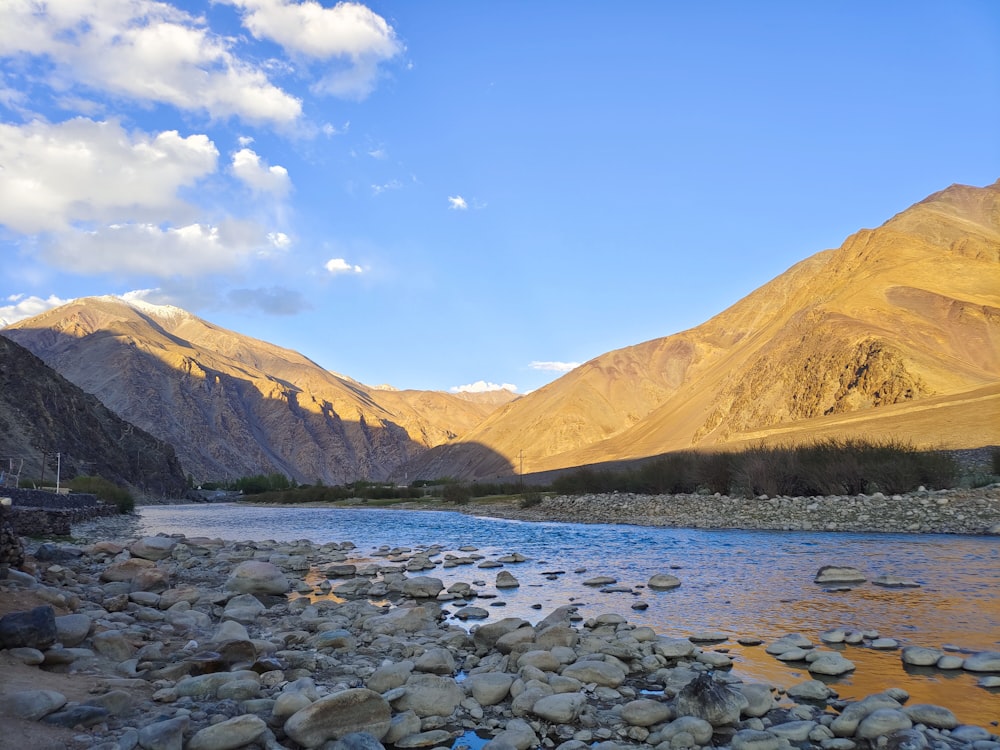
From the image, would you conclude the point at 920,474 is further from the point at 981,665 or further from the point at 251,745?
the point at 251,745

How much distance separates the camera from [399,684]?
762 cm

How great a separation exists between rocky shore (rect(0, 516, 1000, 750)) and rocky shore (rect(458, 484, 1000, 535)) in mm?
15727

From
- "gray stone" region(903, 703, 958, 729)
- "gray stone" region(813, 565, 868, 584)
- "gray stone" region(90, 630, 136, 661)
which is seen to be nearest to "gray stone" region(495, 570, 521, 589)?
"gray stone" region(813, 565, 868, 584)

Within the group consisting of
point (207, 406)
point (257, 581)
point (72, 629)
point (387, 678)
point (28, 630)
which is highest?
point (207, 406)

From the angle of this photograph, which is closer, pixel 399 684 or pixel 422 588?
pixel 399 684

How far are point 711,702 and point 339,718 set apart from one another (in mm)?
3508

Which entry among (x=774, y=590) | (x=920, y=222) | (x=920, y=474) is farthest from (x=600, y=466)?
(x=774, y=590)

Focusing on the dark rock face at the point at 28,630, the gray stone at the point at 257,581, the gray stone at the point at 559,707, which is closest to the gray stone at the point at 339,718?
the gray stone at the point at 559,707

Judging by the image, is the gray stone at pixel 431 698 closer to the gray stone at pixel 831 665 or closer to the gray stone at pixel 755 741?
the gray stone at pixel 755 741

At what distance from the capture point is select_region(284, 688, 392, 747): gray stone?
5984 millimetres

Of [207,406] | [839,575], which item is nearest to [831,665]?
[839,575]

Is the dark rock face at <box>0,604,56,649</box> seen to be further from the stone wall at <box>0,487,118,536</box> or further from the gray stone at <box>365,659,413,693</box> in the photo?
the stone wall at <box>0,487,118,536</box>

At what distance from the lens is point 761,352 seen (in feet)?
298

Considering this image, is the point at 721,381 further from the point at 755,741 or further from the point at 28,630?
the point at 28,630
